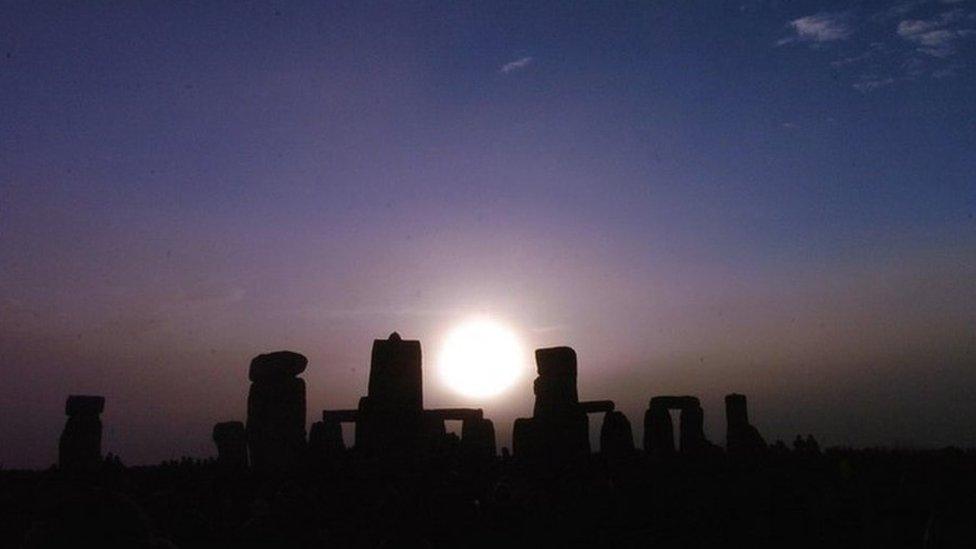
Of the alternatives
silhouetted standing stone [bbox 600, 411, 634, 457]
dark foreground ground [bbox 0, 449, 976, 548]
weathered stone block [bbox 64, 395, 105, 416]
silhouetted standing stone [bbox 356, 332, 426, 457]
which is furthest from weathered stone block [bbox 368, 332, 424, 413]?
weathered stone block [bbox 64, 395, 105, 416]

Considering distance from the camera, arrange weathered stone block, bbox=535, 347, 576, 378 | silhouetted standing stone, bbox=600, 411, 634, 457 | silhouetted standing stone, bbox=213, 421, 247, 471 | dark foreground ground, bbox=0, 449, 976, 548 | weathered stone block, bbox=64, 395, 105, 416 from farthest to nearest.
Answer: silhouetted standing stone, bbox=213, 421, 247, 471
weathered stone block, bbox=64, 395, 105, 416
silhouetted standing stone, bbox=600, 411, 634, 457
weathered stone block, bbox=535, 347, 576, 378
dark foreground ground, bbox=0, 449, 976, 548

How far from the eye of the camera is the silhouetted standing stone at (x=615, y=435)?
24.5 metres

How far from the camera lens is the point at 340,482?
15.9 m

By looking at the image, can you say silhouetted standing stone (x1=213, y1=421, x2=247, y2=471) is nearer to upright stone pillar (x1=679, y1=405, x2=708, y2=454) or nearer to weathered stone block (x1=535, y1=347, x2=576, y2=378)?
weathered stone block (x1=535, y1=347, x2=576, y2=378)

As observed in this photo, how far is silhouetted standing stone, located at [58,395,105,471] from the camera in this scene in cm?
2656

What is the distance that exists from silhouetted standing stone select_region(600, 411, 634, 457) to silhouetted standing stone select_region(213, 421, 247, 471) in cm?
1260

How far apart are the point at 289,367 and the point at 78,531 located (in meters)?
20.7

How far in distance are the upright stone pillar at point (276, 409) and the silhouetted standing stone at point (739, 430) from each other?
12.7 metres

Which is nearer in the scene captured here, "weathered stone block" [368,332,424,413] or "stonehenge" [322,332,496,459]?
"stonehenge" [322,332,496,459]

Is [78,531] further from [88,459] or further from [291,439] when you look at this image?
[88,459]

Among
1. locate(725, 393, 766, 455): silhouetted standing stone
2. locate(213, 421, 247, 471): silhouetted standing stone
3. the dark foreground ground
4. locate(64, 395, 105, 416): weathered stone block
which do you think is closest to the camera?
the dark foreground ground

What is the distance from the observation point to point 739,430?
26.9 m

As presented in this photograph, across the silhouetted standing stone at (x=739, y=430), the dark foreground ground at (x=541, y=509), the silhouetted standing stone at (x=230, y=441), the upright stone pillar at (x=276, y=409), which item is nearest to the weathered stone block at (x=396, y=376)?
the dark foreground ground at (x=541, y=509)

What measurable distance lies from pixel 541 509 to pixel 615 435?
38.5 feet
